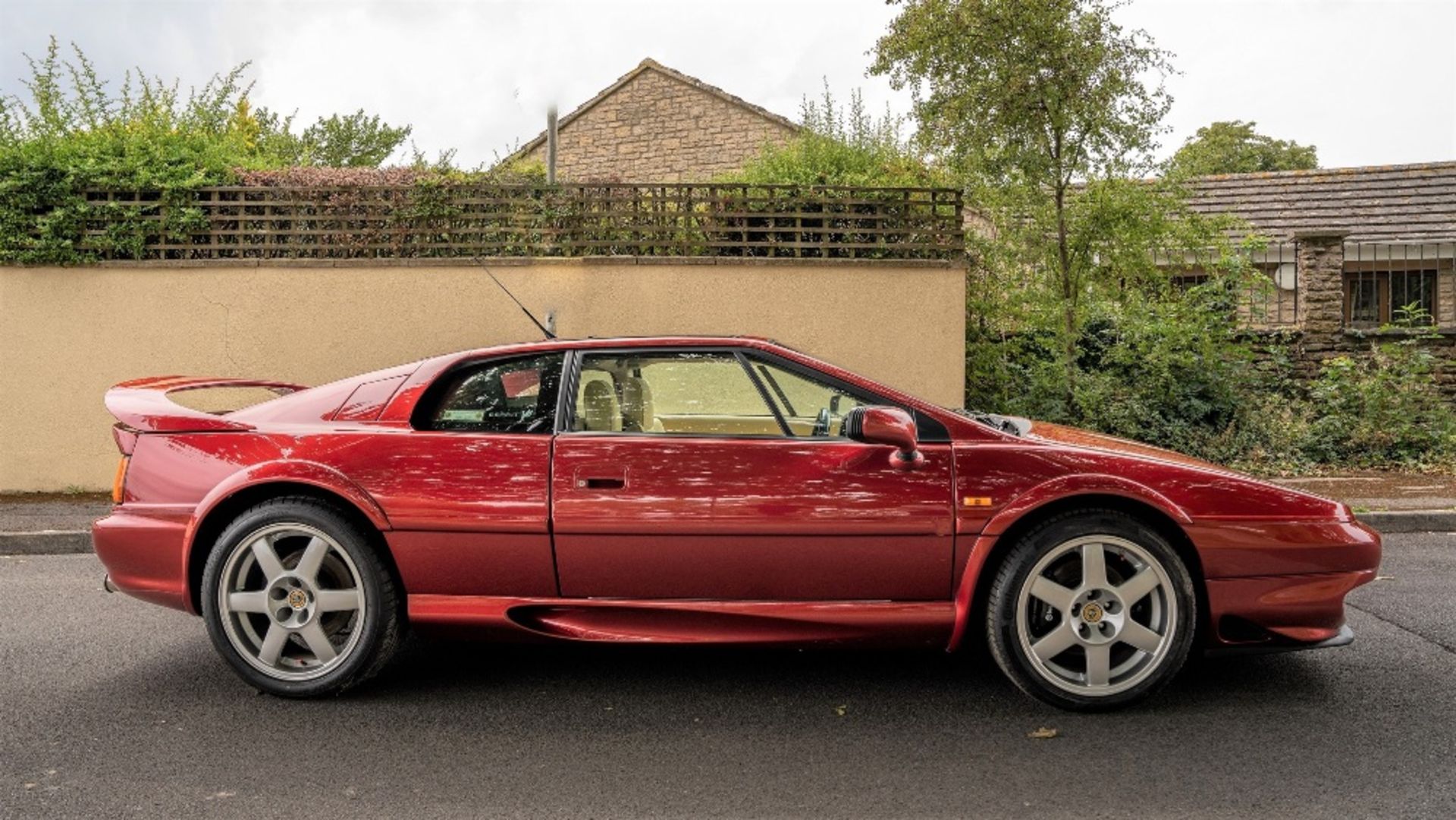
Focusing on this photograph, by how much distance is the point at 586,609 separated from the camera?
4180 mm

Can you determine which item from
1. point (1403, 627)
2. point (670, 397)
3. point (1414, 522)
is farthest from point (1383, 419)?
point (670, 397)

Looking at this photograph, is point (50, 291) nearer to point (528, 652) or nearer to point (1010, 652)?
point (528, 652)

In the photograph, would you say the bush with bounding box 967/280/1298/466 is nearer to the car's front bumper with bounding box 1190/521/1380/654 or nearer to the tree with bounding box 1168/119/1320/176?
the car's front bumper with bounding box 1190/521/1380/654

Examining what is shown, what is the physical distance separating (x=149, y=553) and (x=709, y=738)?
7.45ft

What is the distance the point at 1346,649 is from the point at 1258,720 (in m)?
1.24

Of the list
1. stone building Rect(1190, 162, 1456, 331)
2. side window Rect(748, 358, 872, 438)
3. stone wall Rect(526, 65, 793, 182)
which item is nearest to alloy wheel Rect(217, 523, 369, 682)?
side window Rect(748, 358, 872, 438)

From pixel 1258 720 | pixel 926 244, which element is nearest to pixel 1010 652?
pixel 1258 720

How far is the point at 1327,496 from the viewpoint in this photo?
23.3ft

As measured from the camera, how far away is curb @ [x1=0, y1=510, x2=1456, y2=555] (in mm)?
7879

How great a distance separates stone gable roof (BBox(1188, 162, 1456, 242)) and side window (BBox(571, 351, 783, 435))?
59.2 feet

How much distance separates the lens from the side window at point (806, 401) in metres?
4.24

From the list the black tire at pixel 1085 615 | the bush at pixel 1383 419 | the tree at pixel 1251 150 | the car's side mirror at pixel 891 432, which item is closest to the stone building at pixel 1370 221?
the bush at pixel 1383 419

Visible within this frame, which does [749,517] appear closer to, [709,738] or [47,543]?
[709,738]

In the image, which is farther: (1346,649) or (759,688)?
(1346,649)
